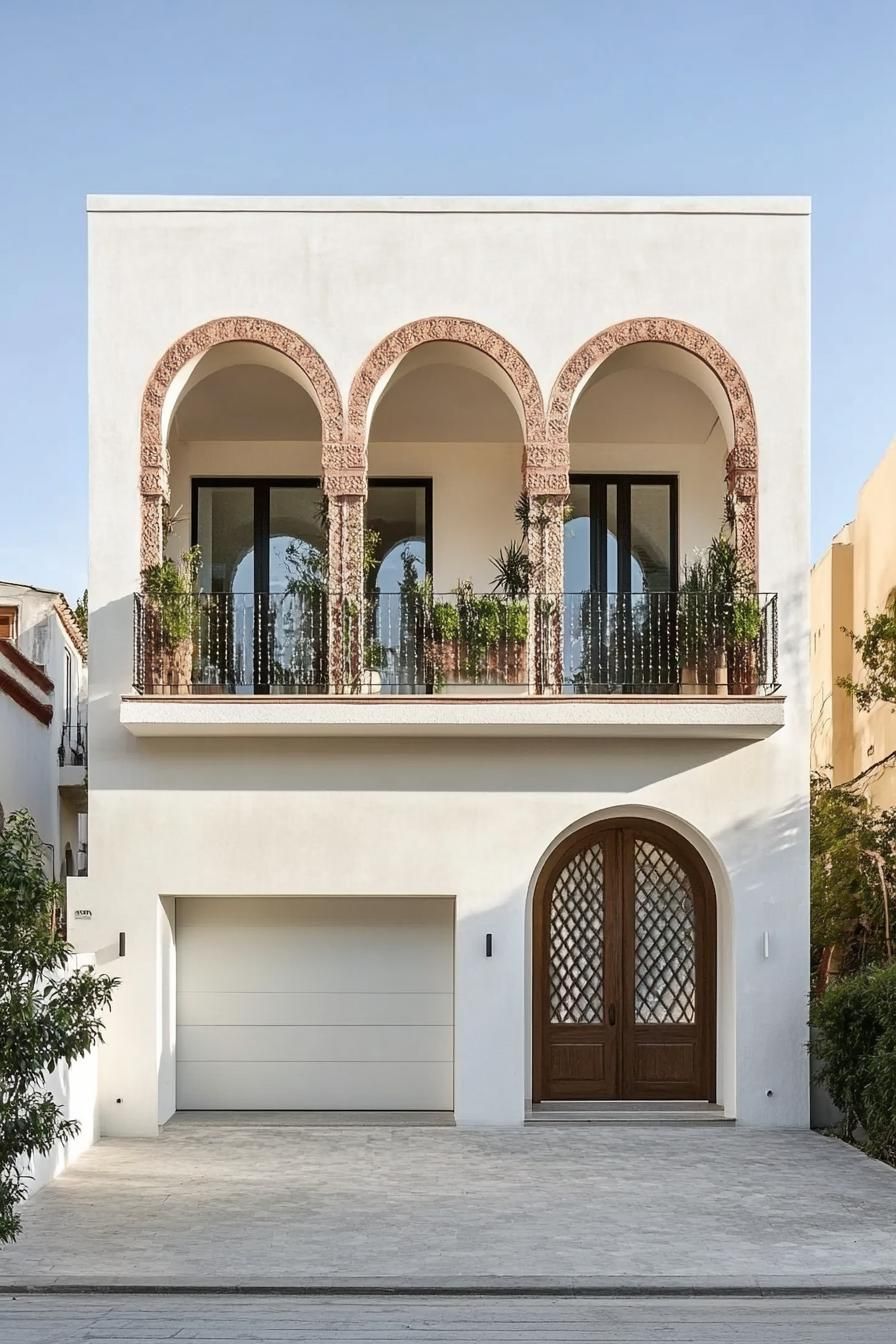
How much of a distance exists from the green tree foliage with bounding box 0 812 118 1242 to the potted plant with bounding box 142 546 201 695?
191 inches

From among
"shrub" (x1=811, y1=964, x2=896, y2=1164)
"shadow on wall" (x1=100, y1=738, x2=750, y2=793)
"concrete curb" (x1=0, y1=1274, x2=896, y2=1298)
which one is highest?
"shadow on wall" (x1=100, y1=738, x2=750, y2=793)

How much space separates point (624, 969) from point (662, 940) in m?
0.47

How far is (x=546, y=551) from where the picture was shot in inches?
539

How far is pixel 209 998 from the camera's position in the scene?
46.5 feet

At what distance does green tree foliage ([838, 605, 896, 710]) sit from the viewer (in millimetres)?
16969

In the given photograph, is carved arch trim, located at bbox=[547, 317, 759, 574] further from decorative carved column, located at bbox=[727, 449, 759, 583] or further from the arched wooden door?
the arched wooden door

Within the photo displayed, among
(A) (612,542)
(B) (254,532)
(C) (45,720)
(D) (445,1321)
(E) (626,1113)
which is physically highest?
(B) (254,532)

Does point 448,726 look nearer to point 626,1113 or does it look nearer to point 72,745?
point 626,1113

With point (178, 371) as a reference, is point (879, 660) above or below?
below

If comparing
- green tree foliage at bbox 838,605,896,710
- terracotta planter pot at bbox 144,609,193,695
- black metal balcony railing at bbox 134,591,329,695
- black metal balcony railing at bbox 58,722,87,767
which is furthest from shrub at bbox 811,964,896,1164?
black metal balcony railing at bbox 58,722,87,767

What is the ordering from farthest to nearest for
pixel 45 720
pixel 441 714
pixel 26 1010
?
pixel 45 720 < pixel 441 714 < pixel 26 1010

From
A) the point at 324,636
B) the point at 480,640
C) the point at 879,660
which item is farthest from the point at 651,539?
the point at 324,636

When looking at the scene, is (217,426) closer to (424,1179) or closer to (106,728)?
(106,728)

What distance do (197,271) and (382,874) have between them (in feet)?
18.5
